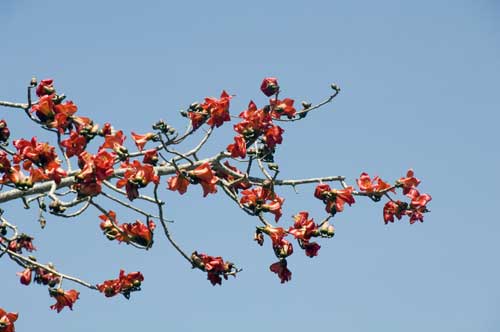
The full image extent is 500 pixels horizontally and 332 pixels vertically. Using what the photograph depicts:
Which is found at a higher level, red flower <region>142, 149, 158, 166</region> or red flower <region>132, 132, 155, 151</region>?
red flower <region>132, 132, 155, 151</region>

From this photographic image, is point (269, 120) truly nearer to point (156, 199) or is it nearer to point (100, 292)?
point (156, 199)

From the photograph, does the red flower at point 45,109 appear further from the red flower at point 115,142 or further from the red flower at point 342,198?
the red flower at point 342,198

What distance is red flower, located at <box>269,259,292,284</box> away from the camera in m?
5.61

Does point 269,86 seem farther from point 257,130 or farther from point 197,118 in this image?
point 197,118

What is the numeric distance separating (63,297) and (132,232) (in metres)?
0.98

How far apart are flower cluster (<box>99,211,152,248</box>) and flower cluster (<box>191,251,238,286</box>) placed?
33 centimetres

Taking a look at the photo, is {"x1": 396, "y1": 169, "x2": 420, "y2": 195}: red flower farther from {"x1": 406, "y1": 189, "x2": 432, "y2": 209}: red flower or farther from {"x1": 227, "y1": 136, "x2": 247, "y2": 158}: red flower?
{"x1": 227, "y1": 136, "x2": 247, "y2": 158}: red flower

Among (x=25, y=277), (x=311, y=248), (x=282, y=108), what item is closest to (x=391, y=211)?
(x=311, y=248)

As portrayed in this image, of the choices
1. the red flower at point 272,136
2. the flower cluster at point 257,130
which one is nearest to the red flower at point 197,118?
the flower cluster at point 257,130

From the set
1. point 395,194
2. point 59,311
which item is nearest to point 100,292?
point 59,311

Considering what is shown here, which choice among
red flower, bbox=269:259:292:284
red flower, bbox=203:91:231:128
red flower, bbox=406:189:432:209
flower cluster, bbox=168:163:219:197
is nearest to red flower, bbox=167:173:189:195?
flower cluster, bbox=168:163:219:197

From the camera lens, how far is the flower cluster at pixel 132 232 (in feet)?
17.5

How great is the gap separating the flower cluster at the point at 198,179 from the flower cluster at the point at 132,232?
32 cm

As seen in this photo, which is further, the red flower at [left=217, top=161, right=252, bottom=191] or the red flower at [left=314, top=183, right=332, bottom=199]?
the red flower at [left=314, top=183, right=332, bottom=199]
